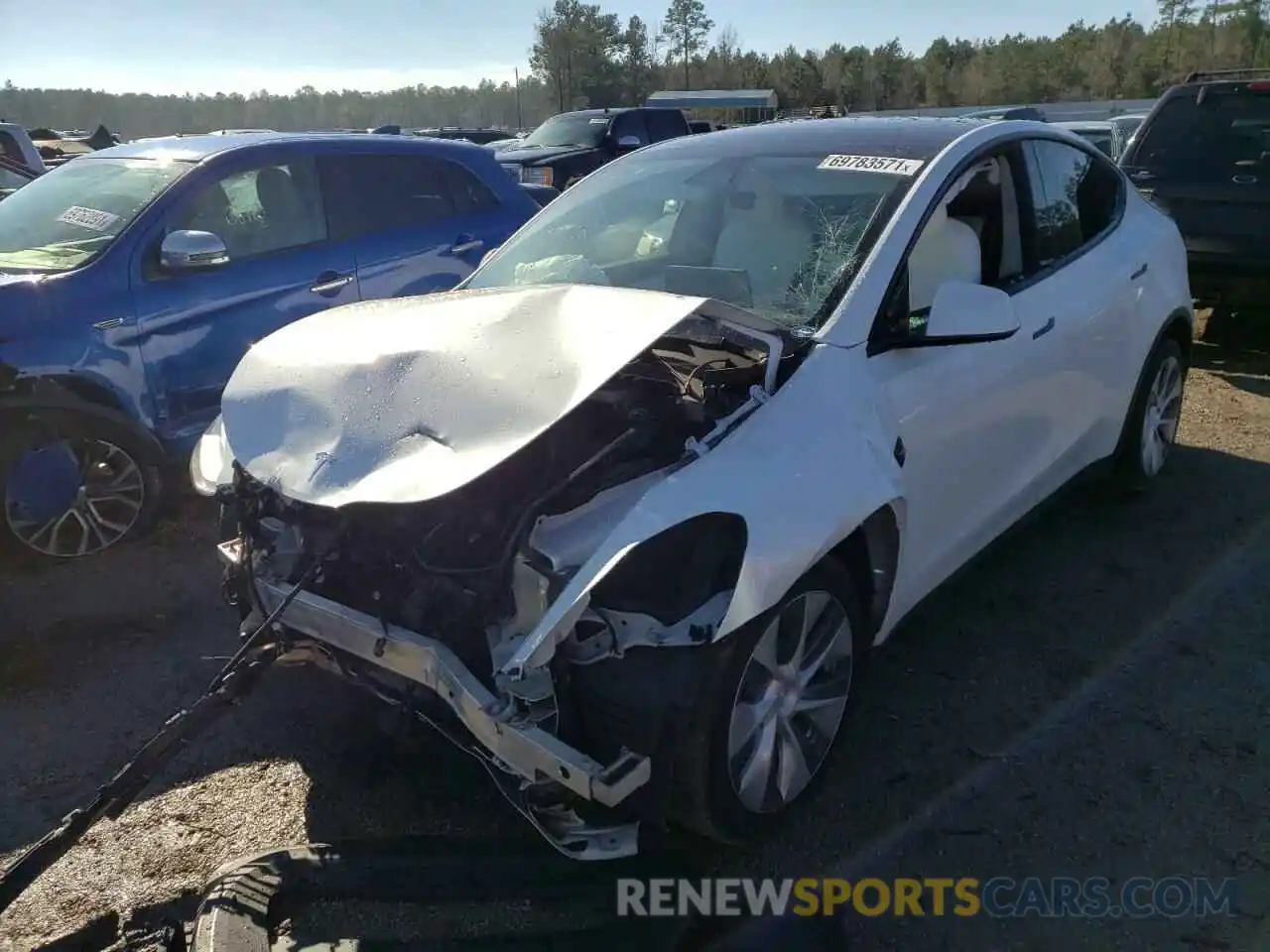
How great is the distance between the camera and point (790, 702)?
2.76 m

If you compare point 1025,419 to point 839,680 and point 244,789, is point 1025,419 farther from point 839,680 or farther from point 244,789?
point 244,789

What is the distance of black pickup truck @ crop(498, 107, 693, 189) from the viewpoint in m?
13.7

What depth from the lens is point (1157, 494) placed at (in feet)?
17.2

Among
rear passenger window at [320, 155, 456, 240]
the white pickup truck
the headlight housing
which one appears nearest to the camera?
the headlight housing

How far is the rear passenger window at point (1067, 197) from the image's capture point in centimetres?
402

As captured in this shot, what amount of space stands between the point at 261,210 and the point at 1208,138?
23.0 ft

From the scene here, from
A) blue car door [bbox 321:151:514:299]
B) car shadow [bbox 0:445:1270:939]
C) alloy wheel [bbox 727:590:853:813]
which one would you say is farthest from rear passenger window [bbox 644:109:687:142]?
alloy wheel [bbox 727:590:853:813]

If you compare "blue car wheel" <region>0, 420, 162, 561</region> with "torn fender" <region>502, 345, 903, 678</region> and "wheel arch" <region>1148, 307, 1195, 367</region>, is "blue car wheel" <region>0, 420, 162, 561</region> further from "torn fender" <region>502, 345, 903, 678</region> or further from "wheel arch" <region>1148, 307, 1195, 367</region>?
"wheel arch" <region>1148, 307, 1195, 367</region>

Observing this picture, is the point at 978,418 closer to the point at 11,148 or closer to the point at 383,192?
the point at 383,192

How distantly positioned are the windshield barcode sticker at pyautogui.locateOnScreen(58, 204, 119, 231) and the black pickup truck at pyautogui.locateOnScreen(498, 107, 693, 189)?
8.38m

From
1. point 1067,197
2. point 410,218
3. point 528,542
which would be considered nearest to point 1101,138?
point 1067,197

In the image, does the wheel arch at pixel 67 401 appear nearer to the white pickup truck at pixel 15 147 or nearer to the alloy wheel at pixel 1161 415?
the alloy wheel at pixel 1161 415

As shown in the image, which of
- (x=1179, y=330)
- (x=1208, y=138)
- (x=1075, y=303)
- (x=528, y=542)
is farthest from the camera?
(x=1208, y=138)

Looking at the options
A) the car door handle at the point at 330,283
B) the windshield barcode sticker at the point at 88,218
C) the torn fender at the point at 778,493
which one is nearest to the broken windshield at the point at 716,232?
the torn fender at the point at 778,493
